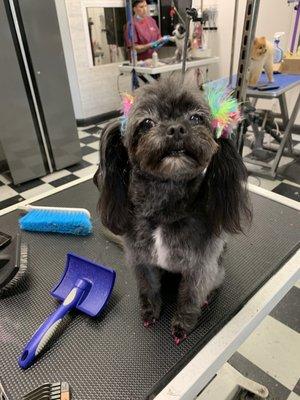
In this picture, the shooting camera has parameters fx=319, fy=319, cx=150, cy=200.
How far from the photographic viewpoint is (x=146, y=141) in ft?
1.94

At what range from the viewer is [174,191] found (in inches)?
26.1

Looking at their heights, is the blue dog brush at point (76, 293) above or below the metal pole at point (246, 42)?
below

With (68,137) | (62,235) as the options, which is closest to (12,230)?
(62,235)

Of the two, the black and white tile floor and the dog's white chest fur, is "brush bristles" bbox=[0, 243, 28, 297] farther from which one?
the black and white tile floor

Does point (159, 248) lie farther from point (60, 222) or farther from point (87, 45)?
point (87, 45)

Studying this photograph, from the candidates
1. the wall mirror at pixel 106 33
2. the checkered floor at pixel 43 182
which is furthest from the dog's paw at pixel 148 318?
the wall mirror at pixel 106 33

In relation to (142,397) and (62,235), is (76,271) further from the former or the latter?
(142,397)

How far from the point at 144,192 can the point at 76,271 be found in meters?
0.30

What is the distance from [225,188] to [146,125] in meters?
0.22

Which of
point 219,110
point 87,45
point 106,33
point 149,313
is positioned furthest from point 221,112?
point 106,33

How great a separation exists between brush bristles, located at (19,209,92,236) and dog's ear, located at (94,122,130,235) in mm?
297

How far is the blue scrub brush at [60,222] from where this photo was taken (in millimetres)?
1015

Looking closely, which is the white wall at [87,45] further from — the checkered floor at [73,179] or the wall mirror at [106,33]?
the checkered floor at [73,179]

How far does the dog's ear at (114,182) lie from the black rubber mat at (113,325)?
223 millimetres
